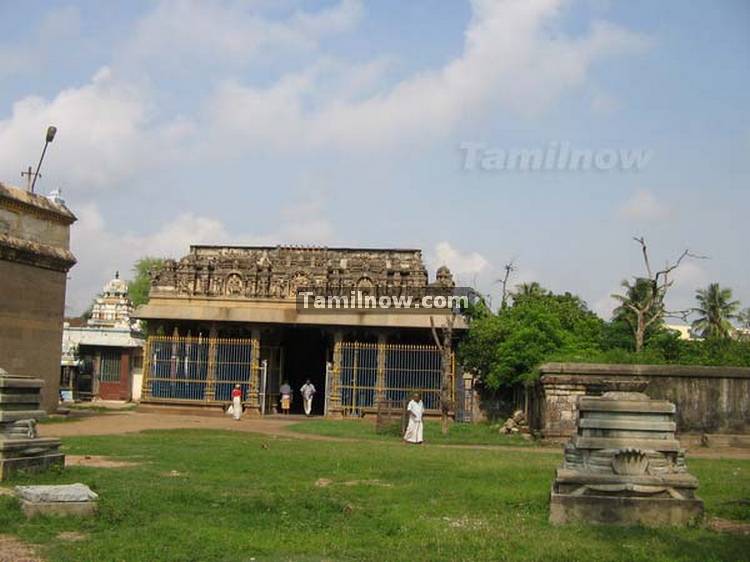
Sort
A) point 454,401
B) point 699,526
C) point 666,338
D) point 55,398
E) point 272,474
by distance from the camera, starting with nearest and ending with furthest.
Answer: point 699,526
point 272,474
point 55,398
point 666,338
point 454,401

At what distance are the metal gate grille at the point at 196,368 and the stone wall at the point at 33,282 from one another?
22.7ft

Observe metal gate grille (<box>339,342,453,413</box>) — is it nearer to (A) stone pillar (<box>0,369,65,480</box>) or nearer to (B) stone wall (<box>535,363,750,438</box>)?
(B) stone wall (<box>535,363,750,438</box>)

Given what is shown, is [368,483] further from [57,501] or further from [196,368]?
[196,368]

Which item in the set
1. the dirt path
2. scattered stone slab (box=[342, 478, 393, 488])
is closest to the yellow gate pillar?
the dirt path

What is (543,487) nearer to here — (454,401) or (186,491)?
(186,491)

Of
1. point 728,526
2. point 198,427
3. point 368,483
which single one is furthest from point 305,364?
point 728,526

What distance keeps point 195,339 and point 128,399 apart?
48.6 ft

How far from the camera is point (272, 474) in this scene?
12102mm

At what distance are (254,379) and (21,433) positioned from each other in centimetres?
1958

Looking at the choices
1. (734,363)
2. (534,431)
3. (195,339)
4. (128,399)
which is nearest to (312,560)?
(534,431)

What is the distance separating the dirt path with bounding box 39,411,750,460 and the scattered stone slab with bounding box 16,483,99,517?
940 cm

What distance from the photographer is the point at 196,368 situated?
3091 centimetres

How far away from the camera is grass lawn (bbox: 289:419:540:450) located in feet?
68.5

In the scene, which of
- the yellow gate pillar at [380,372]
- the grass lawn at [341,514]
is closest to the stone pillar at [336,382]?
the yellow gate pillar at [380,372]
